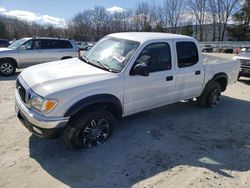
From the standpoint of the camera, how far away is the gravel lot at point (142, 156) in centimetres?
372

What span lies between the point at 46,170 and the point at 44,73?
1.66 metres

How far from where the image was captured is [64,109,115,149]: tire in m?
4.22

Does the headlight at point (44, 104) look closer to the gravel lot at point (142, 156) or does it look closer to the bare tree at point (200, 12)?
the gravel lot at point (142, 156)

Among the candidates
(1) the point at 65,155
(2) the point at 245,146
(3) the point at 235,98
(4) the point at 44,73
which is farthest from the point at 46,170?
(3) the point at 235,98

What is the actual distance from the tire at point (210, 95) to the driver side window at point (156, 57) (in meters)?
1.84

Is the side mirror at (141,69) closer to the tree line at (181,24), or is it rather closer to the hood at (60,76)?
the hood at (60,76)

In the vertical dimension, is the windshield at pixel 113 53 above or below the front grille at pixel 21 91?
above

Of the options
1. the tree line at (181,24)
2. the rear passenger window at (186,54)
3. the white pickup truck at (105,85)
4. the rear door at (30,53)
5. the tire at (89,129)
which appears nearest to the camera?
the white pickup truck at (105,85)

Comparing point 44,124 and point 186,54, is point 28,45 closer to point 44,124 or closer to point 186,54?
point 186,54

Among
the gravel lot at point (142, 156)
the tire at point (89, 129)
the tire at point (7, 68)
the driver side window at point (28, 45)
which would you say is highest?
the driver side window at point (28, 45)

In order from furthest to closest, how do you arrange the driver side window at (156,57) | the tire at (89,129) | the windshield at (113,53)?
1. the driver side window at (156,57)
2. the windshield at (113,53)
3. the tire at (89,129)

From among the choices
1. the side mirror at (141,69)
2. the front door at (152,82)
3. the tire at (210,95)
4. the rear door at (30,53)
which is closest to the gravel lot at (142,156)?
the front door at (152,82)

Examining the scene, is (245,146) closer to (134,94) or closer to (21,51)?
(134,94)

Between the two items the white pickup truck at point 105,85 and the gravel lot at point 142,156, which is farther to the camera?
the white pickup truck at point 105,85
